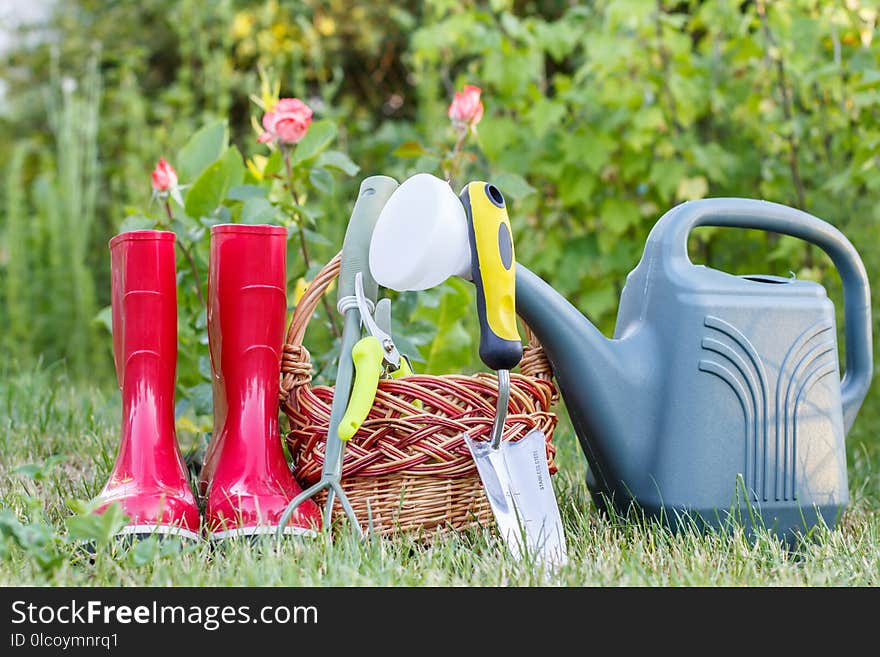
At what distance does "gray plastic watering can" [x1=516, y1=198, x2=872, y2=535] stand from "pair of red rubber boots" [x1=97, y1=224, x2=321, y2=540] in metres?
0.31

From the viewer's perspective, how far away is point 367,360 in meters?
1.00

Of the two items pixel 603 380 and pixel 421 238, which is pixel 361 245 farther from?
pixel 603 380

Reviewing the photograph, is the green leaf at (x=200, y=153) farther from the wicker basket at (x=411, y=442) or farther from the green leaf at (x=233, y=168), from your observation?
the wicker basket at (x=411, y=442)

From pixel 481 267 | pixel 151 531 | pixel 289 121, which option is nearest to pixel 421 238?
pixel 481 267

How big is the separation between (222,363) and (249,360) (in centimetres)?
5

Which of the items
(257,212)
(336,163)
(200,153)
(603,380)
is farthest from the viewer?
(200,153)

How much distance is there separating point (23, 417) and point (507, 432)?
39.8 inches

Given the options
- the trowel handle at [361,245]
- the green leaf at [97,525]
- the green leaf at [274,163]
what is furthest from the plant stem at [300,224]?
the green leaf at [97,525]

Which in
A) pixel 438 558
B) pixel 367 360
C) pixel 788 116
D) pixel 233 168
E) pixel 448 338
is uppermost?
pixel 788 116

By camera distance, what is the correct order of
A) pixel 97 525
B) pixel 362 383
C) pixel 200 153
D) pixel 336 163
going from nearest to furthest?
1. pixel 97 525
2. pixel 362 383
3. pixel 336 163
4. pixel 200 153
